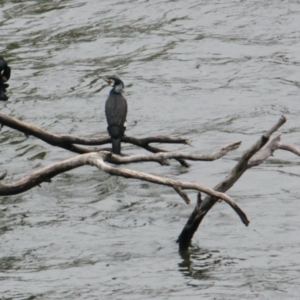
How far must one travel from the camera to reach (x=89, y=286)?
883cm

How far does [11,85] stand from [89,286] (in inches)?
295

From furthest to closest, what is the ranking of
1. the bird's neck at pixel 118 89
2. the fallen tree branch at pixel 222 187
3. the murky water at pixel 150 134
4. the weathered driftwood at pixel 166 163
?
the bird's neck at pixel 118 89, the murky water at pixel 150 134, the fallen tree branch at pixel 222 187, the weathered driftwood at pixel 166 163

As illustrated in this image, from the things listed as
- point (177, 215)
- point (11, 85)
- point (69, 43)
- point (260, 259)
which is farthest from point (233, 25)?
point (260, 259)

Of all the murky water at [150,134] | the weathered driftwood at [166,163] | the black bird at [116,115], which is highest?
the weathered driftwood at [166,163]

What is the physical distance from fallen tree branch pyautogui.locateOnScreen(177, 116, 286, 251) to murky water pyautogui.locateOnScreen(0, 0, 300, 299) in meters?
0.18

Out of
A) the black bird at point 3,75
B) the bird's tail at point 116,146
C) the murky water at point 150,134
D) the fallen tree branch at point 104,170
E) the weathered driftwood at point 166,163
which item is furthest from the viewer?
the bird's tail at point 116,146

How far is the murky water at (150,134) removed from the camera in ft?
29.8

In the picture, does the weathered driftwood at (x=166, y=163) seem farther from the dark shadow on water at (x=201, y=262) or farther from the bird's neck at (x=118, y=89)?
the bird's neck at (x=118, y=89)

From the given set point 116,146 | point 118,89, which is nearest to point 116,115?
point 118,89

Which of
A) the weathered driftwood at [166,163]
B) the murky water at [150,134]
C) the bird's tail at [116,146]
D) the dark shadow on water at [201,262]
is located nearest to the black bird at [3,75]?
the weathered driftwood at [166,163]

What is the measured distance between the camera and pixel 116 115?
12016 millimetres

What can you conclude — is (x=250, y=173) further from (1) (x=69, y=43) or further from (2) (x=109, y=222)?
(1) (x=69, y=43)

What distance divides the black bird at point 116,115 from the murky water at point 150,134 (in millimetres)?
629

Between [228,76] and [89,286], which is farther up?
[89,286]
